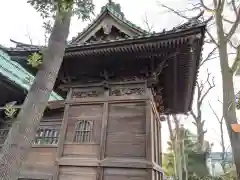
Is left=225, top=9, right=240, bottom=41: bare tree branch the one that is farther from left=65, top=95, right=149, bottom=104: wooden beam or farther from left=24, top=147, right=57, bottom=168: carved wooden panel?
left=24, top=147, right=57, bottom=168: carved wooden panel

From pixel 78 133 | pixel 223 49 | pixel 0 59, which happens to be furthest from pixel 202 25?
pixel 0 59

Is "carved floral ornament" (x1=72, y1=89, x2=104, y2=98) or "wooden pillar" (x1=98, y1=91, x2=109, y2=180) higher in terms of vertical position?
"carved floral ornament" (x1=72, y1=89, x2=104, y2=98)

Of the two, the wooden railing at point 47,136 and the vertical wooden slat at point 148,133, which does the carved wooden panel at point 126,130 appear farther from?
the wooden railing at point 47,136

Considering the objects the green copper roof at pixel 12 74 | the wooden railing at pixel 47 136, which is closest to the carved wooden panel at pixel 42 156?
the wooden railing at pixel 47 136

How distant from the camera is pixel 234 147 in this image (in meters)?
6.70

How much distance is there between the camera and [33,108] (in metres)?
3.13

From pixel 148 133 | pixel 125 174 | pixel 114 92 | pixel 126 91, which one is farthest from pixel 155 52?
pixel 125 174

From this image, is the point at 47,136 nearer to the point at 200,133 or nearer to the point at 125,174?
the point at 125,174

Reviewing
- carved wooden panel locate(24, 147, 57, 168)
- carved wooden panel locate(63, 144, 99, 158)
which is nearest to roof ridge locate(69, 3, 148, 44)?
carved wooden panel locate(63, 144, 99, 158)

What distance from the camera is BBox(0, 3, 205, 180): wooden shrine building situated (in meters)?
5.97

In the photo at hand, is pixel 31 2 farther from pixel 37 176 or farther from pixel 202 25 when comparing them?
pixel 37 176

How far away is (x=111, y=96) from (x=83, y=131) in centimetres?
139

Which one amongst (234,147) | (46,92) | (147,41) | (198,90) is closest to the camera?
(46,92)

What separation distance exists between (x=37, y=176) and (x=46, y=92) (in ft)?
16.1
